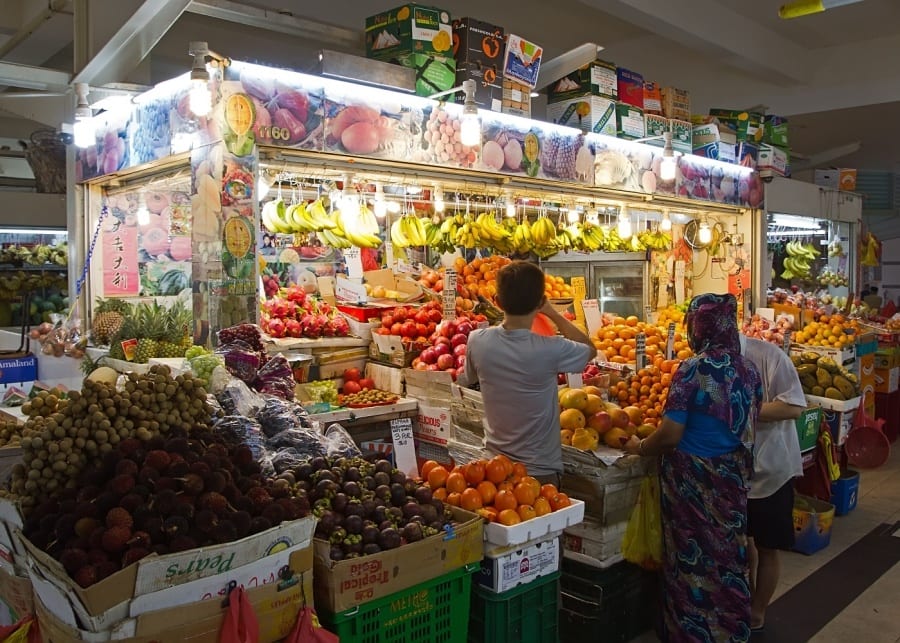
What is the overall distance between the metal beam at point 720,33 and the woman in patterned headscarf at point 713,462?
451cm

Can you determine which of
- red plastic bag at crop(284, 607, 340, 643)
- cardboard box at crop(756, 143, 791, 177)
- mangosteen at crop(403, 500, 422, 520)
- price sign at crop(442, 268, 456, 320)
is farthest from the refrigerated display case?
red plastic bag at crop(284, 607, 340, 643)

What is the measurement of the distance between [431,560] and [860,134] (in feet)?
41.5

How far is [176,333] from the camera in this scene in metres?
4.59

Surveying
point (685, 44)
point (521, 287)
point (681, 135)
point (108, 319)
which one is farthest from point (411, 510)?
point (685, 44)

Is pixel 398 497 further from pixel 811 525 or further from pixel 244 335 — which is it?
pixel 811 525

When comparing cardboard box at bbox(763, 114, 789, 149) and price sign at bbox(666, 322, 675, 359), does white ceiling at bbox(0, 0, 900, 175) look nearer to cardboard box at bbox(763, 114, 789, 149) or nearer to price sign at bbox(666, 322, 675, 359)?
cardboard box at bbox(763, 114, 789, 149)

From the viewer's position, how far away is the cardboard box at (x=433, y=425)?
4617 millimetres

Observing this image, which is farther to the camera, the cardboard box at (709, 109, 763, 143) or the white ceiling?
the cardboard box at (709, 109, 763, 143)

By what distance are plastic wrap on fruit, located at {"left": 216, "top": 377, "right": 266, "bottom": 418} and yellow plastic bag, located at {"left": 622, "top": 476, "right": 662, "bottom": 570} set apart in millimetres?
1877

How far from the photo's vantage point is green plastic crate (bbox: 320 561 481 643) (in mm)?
2414

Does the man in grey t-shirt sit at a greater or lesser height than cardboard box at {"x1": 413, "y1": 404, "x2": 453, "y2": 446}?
greater

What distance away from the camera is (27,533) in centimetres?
237

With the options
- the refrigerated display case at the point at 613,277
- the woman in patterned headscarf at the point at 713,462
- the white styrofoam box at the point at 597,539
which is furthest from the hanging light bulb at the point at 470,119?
the refrigerated display case at the point at 613,277

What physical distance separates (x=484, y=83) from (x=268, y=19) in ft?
4.88
